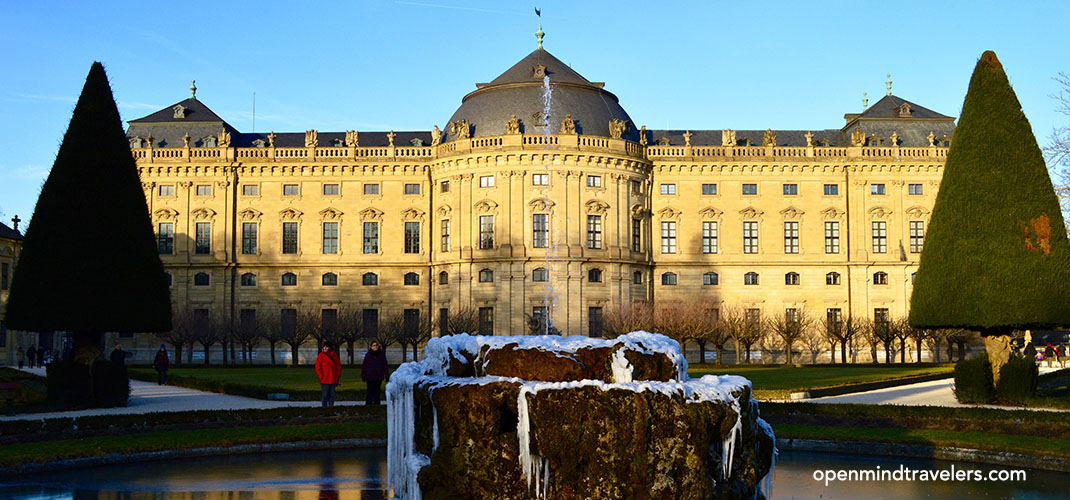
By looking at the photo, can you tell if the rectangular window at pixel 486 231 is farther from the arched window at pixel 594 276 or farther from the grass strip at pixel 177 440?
the grass strip at pixel 177 440

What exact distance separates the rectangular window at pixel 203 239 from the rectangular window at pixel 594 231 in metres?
23.0

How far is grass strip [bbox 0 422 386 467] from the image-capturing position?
585 inches

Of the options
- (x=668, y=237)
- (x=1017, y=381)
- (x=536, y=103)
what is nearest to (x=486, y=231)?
(x=536, y=103)

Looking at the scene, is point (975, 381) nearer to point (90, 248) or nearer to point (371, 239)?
point (90, 248)

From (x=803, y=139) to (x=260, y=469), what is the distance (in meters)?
55.9

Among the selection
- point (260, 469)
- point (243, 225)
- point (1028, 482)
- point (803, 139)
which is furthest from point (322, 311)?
point (1028, 482)

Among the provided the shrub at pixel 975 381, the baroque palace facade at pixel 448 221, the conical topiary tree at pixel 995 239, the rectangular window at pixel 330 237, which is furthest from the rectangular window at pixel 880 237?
the shrub at pixel 975 381

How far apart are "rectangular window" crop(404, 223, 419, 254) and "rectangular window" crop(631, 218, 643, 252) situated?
1289 cm

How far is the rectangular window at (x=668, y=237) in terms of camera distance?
60000mm

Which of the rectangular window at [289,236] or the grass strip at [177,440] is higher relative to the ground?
the rectangular window at [289,236]

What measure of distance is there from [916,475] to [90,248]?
61.7ft

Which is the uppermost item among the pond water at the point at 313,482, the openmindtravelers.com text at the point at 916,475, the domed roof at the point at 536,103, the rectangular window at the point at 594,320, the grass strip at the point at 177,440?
the domed roof at the point at 536,103

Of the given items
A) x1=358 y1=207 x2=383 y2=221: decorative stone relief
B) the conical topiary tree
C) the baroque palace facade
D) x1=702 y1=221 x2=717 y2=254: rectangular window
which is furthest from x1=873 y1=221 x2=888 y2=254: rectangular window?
the conical topiary tree

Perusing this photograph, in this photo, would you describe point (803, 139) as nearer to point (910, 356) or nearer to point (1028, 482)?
point (910, 356)
